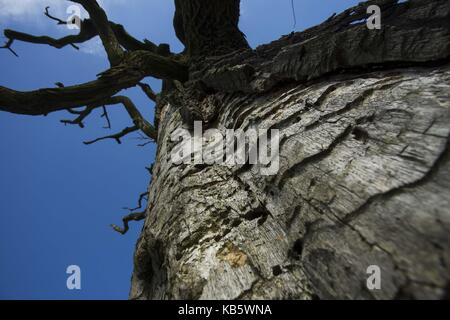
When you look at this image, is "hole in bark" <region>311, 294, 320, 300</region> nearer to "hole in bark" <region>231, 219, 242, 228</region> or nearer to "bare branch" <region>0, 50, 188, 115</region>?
"hole in bark" <region>231, 219, 242, 228</region>

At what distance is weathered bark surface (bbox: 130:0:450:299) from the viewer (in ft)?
2.13

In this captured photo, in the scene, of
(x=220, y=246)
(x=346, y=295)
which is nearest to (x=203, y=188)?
(x=220, y=246)

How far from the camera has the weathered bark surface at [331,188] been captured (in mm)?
648

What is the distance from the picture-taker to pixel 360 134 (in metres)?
0.96

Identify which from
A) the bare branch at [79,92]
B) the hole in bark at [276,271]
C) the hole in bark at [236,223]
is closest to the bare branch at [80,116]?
the bare branch at [79,92]

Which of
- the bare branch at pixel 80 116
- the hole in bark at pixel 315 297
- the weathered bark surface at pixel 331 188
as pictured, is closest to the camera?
the weathered bark surface at pixel 331 188

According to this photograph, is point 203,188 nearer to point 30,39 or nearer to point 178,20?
point 178,20

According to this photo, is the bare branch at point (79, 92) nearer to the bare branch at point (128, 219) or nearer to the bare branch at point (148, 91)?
the bare branch at point (128, 219)

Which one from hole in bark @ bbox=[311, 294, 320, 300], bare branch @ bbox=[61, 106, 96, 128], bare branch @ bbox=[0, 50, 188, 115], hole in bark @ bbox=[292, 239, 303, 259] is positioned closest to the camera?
hole in bark @ bbox=[311, 294, 320, 300]

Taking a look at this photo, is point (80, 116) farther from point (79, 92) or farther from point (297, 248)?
point (297, 248)

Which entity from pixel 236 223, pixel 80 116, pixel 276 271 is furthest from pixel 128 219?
pixel 276 271

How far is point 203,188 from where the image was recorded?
1.48m

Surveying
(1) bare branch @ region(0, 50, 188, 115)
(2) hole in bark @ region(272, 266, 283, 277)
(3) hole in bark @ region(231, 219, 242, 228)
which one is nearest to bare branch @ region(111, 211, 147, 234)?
(1) bare branch @ region(0, 50, 188, 115)
